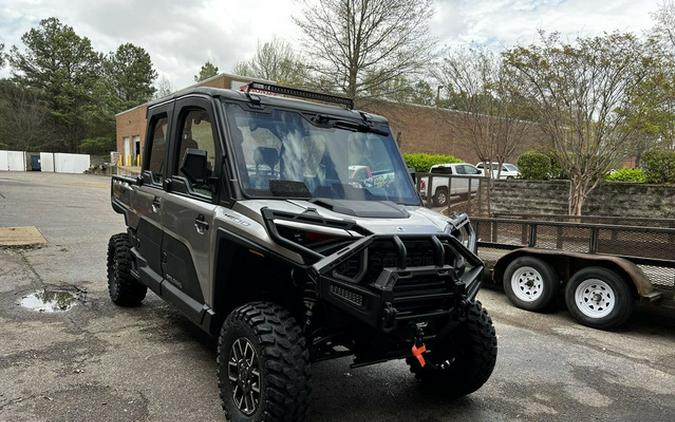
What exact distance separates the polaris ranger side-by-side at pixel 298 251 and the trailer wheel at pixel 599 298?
9.51 feet

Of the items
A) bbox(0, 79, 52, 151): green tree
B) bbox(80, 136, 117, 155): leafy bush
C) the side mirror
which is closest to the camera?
the side mirror

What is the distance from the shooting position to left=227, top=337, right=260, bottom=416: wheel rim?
9.90ft

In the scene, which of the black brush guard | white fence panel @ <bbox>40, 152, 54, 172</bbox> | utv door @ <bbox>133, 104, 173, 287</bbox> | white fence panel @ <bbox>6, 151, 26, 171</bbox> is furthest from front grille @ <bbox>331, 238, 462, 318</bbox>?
white fence panel @ <bbox>6, 151, 26, 171</bbox>

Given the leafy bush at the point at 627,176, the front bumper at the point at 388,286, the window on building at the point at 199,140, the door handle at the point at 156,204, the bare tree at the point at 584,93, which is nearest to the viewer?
the front bumper at the point at 388,286

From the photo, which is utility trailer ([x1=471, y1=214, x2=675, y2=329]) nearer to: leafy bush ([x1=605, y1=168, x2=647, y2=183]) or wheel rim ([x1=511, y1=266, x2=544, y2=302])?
wheel rim ([x1=511, y1=266, x2=544, y2=302])

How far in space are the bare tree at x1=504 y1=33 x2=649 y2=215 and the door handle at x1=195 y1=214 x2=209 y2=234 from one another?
366 inches

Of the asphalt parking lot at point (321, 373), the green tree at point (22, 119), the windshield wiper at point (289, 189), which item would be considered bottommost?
the asphalt parking lot at point (321, 373)

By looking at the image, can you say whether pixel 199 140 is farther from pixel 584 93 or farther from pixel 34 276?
pixel 584 93

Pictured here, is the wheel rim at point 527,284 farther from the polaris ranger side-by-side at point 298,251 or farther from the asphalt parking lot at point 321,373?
the polaris ranger side-by-side at point 298,251

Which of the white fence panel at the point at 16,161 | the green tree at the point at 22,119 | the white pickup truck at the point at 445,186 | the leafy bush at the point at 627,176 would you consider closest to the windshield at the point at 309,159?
the white pickup truck at the point at 445,186

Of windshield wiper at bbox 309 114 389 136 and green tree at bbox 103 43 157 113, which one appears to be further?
green tree at bbox 103 43 157 113

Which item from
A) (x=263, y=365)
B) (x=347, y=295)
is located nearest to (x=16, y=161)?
(x=263, y=365)

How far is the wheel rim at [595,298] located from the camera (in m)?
5.81

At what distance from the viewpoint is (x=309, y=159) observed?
381 cm
